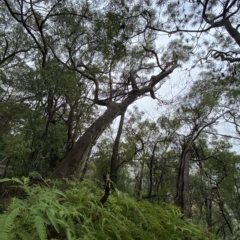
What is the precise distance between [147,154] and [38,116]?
599cm

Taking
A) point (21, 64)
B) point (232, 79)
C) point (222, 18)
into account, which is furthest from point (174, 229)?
point (21, 64)

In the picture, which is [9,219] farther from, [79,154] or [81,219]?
[79,154]

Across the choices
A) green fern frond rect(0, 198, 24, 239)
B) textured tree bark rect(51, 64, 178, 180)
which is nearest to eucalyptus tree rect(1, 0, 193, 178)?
textured tree bark rect(51, 64, 178, 180)

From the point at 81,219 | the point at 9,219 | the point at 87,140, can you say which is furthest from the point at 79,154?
the point at 9,219

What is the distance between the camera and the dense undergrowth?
0.95m

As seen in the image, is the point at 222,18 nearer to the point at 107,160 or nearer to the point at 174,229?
the point at 174,229

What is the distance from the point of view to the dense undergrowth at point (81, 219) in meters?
0.95

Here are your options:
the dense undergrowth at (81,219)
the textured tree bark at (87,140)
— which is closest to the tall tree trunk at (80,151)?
the textured tree bark at (87,140)

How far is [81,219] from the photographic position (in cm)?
124

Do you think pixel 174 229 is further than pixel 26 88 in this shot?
No

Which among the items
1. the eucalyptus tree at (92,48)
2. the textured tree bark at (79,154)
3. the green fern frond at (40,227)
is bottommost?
the green fern frond at (40,227)

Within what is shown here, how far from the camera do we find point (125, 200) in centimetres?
151

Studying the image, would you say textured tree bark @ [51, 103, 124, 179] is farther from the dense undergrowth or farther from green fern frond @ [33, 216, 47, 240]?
green fern frond @ [33, 216, 47, 240]

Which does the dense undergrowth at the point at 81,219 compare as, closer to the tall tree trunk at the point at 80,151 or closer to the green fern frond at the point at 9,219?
the green fern frond at the point at 9,219
